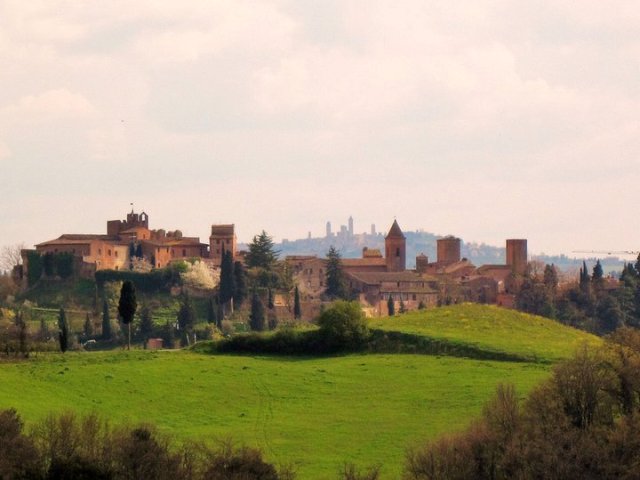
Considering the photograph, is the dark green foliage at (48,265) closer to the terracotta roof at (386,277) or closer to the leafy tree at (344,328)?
the terracotta roof at (386,277)

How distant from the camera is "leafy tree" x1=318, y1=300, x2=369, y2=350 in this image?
80.6 meters

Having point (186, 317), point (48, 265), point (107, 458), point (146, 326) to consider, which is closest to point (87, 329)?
point (146, 326)

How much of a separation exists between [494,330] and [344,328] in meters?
9.15

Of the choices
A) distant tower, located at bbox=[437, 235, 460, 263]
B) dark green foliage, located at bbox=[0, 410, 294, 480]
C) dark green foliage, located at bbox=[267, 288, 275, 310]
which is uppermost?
distant tower, located at bbox=[437, 235, 460, 263]

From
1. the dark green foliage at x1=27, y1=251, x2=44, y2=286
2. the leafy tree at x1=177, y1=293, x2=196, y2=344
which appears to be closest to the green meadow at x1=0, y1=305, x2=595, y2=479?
the leafy tree at x1=177, y1=293, x2=196, y2=344

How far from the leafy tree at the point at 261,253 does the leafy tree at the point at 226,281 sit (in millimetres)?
8832

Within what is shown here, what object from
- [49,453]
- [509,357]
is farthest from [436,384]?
[49,453]

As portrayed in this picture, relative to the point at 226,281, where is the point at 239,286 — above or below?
below

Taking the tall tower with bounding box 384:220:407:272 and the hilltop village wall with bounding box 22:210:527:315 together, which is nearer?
the hilltop village wall with bounding box 22:210:527:315

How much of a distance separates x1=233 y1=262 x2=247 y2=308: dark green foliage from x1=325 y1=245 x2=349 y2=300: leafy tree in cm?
1329

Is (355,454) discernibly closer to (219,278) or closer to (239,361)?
(239,361)

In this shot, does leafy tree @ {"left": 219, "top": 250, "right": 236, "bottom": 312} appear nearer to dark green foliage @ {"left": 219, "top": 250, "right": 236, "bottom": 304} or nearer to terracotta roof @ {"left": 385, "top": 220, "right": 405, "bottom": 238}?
dark green foliage @ {"left": 219, "top": 250, "right": 236, "bottom": 304}

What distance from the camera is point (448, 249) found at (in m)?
170

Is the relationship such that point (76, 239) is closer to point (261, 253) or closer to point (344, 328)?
point (261, 253)
